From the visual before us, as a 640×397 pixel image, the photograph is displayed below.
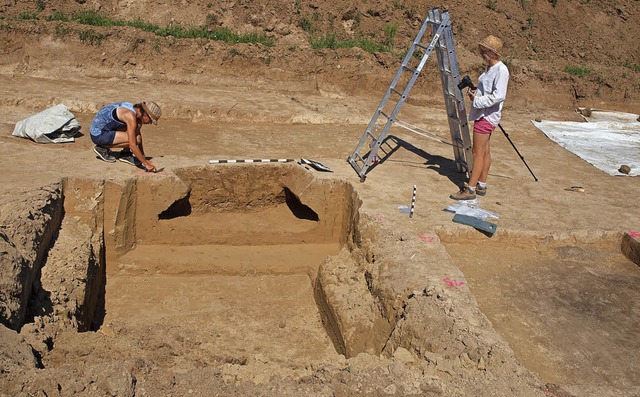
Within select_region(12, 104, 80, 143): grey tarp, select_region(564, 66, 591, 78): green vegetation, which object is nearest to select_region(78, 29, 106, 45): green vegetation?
select_region(12, 104, 80, 143): grey tarp

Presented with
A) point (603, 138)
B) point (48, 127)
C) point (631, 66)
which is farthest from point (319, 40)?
point (631, 66)

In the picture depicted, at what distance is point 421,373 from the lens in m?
4.36

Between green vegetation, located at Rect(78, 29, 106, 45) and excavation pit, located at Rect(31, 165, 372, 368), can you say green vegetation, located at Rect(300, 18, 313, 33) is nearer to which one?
green vegetation, located at Rect(78, 29, 106, 45)

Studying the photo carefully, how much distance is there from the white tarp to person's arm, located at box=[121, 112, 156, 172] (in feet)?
20.5

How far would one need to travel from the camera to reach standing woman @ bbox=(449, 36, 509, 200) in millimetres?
7121

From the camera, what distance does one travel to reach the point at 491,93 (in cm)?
721

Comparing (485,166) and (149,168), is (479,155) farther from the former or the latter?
(149,168)

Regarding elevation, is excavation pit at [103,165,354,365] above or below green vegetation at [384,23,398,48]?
below

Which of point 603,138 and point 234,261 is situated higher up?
point 603,138

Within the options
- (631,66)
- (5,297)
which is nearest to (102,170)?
(5,297)

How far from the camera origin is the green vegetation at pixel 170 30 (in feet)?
39.2

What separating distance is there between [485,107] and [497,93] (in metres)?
0.20

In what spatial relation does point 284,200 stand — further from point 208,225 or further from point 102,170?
point 102,170

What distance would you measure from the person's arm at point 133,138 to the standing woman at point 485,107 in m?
3.59
